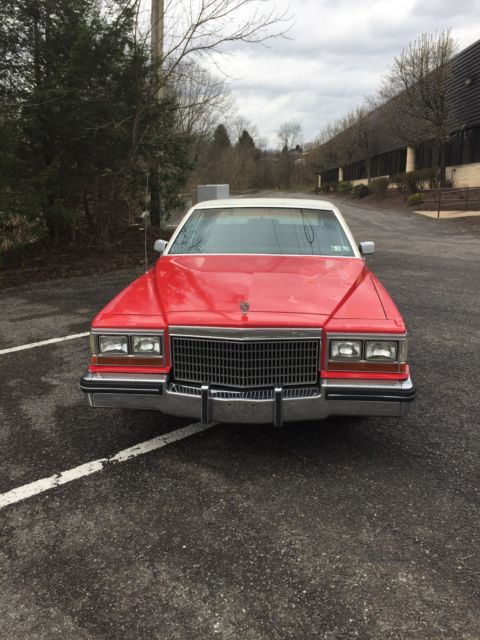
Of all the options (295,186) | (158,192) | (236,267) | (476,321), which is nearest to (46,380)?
(236,267)

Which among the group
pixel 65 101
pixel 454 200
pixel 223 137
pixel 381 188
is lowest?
pixel 454 200

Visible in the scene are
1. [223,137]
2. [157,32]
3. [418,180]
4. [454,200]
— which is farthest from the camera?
[223,137]

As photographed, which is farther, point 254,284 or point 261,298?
point 254,284

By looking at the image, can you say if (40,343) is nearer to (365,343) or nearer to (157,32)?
(365,343)

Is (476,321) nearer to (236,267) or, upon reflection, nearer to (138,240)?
(236,267)

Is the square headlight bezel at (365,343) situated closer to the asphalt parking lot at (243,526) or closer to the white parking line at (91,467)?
the asphalt parking lot at (243,526)

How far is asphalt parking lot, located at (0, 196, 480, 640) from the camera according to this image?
6.94 feet

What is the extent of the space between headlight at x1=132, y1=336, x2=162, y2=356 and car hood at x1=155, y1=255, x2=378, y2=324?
0.17 meters

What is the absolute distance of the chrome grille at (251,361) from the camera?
10.1ft

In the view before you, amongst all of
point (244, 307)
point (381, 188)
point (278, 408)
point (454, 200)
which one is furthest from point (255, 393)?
point (381, 188)

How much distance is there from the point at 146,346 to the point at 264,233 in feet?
6.23

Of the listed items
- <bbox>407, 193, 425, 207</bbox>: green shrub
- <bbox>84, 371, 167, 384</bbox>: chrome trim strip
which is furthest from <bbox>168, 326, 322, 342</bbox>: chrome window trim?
<bbox>407, 193, 425, 207</bbox>: green shrub

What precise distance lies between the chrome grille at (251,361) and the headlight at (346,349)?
10cm

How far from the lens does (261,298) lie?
3.35 m
